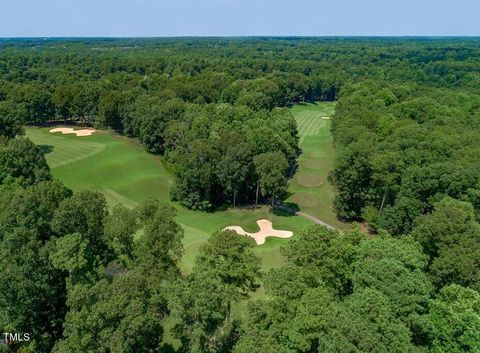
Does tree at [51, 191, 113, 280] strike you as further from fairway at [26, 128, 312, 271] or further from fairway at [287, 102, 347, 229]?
fairway at [287, 102, 347, 229]

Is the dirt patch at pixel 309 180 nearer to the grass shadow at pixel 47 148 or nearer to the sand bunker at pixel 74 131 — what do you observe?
the grass shadow at pixel 47 148

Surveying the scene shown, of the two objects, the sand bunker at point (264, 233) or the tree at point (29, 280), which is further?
the sand bunker at point (264, 233)

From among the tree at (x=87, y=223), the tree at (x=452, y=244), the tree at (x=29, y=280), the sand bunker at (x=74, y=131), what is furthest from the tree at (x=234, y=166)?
the sand bunker at (x=74, y=131)

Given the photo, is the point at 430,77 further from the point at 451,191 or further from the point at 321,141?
the point at 451,191

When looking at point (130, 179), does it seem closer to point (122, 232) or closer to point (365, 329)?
point (122, 232)

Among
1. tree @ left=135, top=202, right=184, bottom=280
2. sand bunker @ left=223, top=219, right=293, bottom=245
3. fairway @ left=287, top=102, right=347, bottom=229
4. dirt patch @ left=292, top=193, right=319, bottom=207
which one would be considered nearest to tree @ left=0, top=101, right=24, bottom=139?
sand bunker @ left=223, top=219, right=293, bottom=245

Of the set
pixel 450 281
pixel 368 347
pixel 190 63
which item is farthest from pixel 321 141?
pixel 190 63
